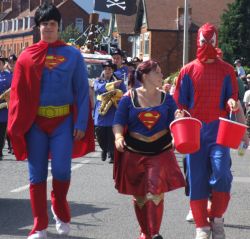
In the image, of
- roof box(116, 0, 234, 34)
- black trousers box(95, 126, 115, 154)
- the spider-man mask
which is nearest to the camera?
the spider-man mask

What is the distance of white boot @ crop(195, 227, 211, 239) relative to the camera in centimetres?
725

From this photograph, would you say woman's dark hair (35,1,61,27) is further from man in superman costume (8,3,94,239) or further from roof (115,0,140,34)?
roof (115,0,140,34)

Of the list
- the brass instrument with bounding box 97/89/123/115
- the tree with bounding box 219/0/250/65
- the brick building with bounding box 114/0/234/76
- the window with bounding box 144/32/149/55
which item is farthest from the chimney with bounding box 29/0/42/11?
the brass instrument with bounding box 97/89/123/115

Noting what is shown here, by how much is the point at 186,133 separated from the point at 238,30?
50.1 meters

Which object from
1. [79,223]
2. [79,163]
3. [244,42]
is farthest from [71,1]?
[79,223]

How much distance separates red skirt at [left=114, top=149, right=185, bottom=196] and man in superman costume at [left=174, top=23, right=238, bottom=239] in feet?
1.22

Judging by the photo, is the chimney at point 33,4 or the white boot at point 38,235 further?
the chimney at point 33,4

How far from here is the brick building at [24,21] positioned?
102 metres

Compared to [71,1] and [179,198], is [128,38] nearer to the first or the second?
[71,1]

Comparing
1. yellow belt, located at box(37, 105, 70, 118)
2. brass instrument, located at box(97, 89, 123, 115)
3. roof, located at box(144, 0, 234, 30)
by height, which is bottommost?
roof, located at box(144, 0, 234, 30)

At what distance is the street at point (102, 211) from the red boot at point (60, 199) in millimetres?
500

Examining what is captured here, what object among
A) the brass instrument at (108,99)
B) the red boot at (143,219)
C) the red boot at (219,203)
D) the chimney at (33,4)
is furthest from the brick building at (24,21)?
the red boot at (143,219)

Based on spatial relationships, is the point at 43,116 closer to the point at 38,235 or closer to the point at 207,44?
the point at 38,235

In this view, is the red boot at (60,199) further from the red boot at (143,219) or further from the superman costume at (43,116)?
the red boot at (143,219)
